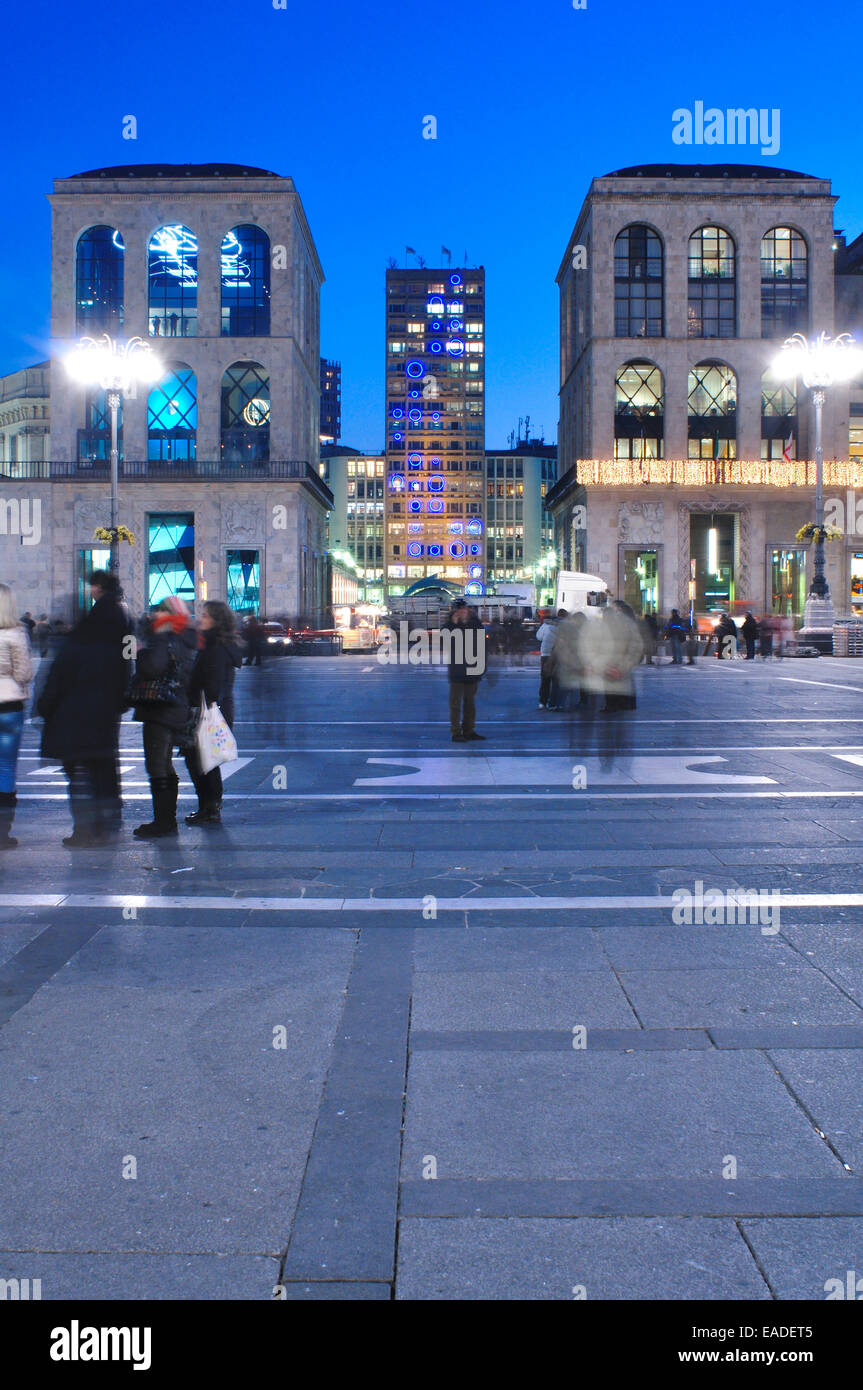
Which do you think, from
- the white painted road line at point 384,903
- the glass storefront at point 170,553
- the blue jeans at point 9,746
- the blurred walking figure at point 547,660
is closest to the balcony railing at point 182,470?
the glass storefront at point 170,553

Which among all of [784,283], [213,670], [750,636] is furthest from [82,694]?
[784,283]

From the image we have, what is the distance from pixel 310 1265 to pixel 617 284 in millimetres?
61479

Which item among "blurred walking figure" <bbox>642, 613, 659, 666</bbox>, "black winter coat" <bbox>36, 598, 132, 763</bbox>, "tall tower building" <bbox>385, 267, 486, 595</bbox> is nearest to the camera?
"black winter coat" <bbox>36, 598, 132, 763</bbox>

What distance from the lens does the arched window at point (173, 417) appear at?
61.2m

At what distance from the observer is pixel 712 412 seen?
5922 cm

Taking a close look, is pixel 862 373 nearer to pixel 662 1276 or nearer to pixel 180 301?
pixel 180 301

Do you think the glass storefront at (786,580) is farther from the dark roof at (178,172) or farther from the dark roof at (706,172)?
the dark roof at (178,172)

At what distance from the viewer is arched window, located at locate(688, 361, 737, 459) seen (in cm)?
5906

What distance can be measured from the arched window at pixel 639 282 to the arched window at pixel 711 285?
5.84ft

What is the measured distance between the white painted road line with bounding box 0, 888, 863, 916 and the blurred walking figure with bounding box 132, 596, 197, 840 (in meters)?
1.79

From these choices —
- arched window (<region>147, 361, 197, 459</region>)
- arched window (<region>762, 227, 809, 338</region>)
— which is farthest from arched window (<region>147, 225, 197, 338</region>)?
arched window (<region>762, 227, 809, 338</region>)

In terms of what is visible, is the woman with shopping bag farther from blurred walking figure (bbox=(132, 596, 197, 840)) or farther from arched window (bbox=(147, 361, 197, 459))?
arched window (bbox=(147, 361, 197, 459))

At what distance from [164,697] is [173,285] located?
58206mm

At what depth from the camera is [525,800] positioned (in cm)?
1033
